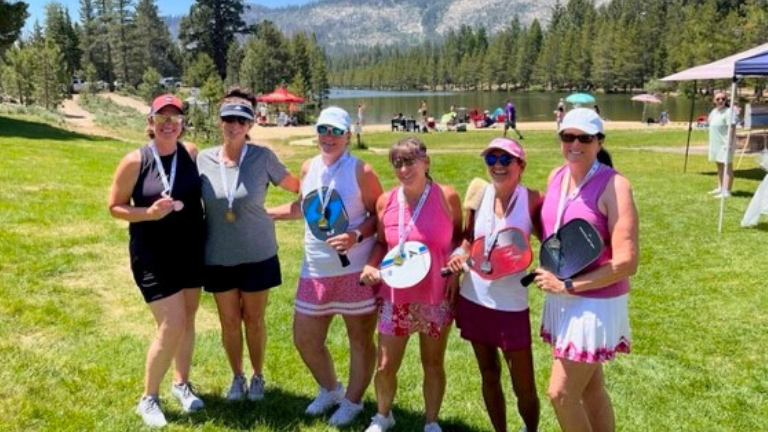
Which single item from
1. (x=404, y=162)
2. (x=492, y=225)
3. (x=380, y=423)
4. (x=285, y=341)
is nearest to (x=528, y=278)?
(x=492, y=225)

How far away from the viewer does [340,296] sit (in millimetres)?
3906

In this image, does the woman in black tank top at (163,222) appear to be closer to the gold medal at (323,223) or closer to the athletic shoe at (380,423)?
the gold medal at (323,223)

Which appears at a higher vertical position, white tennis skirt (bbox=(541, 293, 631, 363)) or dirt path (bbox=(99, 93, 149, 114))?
dirt path (bbox=(99, 93, 149, 114))

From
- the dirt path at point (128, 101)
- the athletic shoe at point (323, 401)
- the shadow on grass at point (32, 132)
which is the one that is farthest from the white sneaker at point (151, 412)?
the dirt path at point (128, 101)

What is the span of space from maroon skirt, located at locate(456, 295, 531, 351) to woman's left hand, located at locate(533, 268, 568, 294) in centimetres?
44

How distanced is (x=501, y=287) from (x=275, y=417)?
1.75m

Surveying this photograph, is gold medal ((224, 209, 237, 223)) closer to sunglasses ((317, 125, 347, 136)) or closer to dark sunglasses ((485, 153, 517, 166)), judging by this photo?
sunglasses ((317, 125, 347, 136))

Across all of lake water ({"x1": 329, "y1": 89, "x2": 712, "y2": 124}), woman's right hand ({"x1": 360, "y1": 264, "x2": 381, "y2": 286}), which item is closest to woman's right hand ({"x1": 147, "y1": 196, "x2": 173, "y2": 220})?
woman's right hand ({"x1": 360, "y1": 264, "x2": 381, "y2": 286})

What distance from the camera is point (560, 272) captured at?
2.96 metres

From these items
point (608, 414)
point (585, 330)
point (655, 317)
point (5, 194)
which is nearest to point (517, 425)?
point (608, 414)

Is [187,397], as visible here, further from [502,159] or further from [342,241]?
[502,159]

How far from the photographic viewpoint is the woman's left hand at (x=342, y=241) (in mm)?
3658

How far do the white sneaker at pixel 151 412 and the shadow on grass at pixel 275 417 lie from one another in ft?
0.37

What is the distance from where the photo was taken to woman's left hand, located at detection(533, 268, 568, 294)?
116 inches
